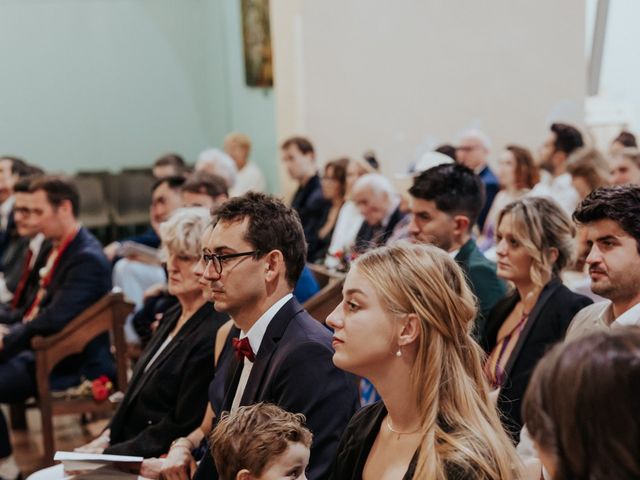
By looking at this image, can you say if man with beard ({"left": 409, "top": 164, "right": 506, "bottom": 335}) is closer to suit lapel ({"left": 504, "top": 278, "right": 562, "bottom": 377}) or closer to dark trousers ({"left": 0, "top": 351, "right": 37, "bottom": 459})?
suit lapel ({"left": 504, "top": 278, "right": 562, "bottom": 377})

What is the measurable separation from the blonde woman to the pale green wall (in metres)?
8.97

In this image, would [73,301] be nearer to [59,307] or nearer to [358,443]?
[59,307]

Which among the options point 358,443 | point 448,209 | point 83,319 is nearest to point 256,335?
point 358,443

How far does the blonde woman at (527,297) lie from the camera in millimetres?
3445

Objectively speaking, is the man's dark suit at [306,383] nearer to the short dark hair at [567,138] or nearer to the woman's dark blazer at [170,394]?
the woman's dark blazer at [170,394]

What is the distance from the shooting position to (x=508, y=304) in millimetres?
3838

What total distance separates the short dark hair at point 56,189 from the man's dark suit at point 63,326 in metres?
0.34

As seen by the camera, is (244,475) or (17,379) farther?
(17,379)

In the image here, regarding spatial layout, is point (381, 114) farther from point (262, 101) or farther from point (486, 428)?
point (486, 428)

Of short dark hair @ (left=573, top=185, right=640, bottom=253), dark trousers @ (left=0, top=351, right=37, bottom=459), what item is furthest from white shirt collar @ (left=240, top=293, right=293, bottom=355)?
dark trousers @ (left=0, top=351, right=37, bottom=459)

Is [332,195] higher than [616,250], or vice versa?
[616,250]

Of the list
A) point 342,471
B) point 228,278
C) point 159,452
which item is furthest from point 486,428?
point 159,452

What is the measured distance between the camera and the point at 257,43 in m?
11.3

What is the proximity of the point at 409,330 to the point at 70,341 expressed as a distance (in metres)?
3.16
